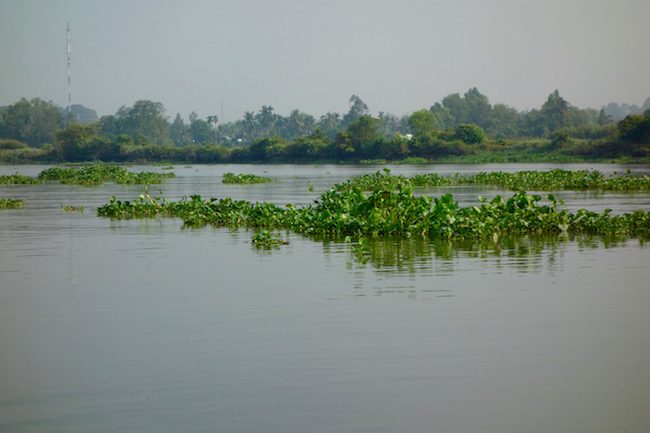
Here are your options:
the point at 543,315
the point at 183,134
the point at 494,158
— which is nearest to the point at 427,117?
the point at 494,158

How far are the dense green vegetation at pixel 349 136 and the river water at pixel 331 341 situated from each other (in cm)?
5819

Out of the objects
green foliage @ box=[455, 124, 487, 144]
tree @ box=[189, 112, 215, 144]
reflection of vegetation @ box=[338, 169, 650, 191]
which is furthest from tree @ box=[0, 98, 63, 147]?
reflection of vegetation @ box=[338, 169, 650, 191]

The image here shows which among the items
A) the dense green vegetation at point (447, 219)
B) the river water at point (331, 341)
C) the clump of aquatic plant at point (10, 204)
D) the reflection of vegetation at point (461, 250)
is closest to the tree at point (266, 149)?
the clump of aquatic plant at point (10, 204)

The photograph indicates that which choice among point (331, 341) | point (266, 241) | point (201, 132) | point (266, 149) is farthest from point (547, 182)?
point (201, 132)

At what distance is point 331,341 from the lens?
8445 millimetres

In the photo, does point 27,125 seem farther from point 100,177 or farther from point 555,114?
point 100,177

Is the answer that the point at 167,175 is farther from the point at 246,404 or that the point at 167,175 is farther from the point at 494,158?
the point at 246,404

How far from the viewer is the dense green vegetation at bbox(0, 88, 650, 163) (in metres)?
75.1

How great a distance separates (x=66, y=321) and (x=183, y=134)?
158 metres

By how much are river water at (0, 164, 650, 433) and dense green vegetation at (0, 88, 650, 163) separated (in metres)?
58.2

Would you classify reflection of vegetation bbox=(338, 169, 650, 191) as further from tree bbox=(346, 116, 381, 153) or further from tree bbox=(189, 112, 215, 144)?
tree bbox=(189, 112, 215, 144)

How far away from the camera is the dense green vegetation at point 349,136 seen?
7512 cm

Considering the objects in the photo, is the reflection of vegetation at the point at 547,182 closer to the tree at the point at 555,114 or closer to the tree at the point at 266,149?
the tree at the point at 266,149

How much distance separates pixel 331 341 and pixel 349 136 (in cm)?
8206
